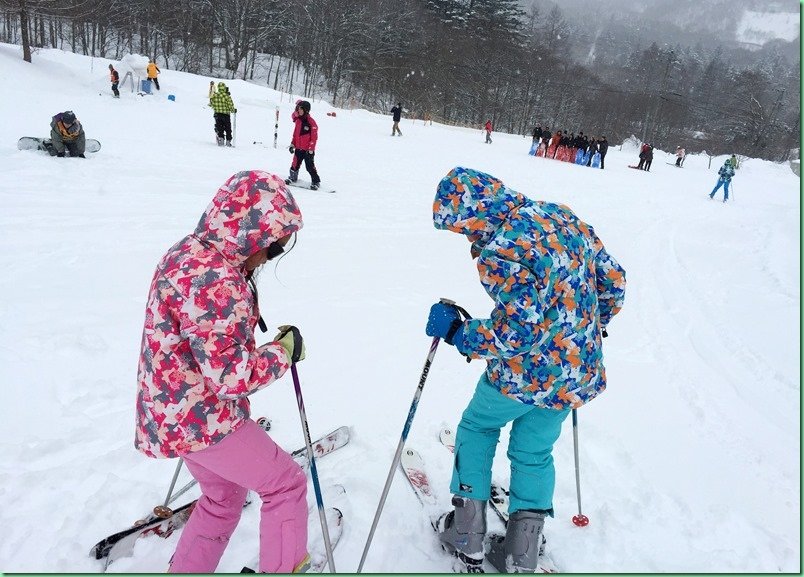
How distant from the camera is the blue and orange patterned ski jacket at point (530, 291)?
5.99 ft

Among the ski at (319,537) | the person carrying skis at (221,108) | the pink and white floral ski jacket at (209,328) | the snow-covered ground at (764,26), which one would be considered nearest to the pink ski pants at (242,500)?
the pink and white floral ski jacket at (209,328)

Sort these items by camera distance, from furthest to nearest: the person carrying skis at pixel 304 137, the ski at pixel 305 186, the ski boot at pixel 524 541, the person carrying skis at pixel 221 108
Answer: the person carrying skis at pixel 221 108 < the ski at pixel 305 186 < the person carrying skis at pixel 304 137 < the ski boot at pixel 524 541

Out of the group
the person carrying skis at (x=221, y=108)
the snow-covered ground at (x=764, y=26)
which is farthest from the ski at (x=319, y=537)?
the snow-covered ground at (x=764, y=26)

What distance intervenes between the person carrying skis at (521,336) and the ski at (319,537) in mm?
548

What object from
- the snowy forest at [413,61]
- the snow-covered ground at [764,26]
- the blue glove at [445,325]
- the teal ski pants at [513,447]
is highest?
the snow-covered ground at [764,26]

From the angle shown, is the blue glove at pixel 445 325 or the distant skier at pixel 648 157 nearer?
the blue glove at pixel 445 325

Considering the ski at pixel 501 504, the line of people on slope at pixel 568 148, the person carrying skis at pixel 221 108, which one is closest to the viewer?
the ski at pixel 501 504

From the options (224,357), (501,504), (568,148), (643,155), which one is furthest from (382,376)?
(643,155)

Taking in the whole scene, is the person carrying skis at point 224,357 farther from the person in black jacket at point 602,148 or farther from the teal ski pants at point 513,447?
the person in black jacket at point 602,148

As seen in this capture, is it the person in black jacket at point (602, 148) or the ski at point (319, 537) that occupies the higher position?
the person in black jacket at point (602, 148)

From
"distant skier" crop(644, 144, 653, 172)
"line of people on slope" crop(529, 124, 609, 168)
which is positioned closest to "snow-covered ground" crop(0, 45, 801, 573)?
"distant skier" crop(644, 144, 653, 172)

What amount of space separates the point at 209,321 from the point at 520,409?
1296 mm

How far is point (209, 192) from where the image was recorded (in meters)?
8.46

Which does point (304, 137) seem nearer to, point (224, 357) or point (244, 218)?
point (244, 218)
